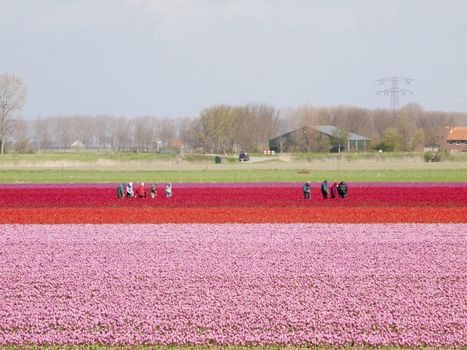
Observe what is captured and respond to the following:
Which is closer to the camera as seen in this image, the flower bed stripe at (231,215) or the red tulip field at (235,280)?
the red tulip field at (235,280)

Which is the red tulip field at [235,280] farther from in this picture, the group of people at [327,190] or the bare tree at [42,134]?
the bare tree at [42,134]

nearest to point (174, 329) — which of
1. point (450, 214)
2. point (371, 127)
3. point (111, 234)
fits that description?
point (111, 234)

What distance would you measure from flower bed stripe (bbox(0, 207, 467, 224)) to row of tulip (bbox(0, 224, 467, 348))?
426cm

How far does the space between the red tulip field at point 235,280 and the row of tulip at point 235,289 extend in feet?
0.09

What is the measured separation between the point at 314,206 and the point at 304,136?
92.1 meters

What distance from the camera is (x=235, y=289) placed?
11.9 metres

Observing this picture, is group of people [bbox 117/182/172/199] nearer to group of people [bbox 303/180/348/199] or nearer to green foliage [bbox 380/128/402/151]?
group of people [bbox 303/180/348/199]

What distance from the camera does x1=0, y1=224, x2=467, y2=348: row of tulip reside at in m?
9.47

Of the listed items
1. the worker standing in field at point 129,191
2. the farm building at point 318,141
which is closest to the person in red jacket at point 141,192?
the worker standing in field at point 129,191

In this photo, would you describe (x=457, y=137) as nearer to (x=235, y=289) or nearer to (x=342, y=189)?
(x=342, y=189)

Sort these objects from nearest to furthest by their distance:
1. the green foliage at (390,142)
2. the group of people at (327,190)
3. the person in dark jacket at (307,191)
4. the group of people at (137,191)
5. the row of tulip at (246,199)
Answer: the row of tulip at (246,199), the person in dark jacket at (307,191), the group of people at (327,190), the group of people at (137,191), the green foliage at (390,142)

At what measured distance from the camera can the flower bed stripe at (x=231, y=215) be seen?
2314 cm

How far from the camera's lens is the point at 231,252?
51.7ft

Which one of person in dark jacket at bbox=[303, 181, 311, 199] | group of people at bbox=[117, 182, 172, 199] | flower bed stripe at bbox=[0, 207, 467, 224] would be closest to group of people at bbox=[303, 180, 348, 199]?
person in dark jacket at bbox=[303, 181, 311, 199]
